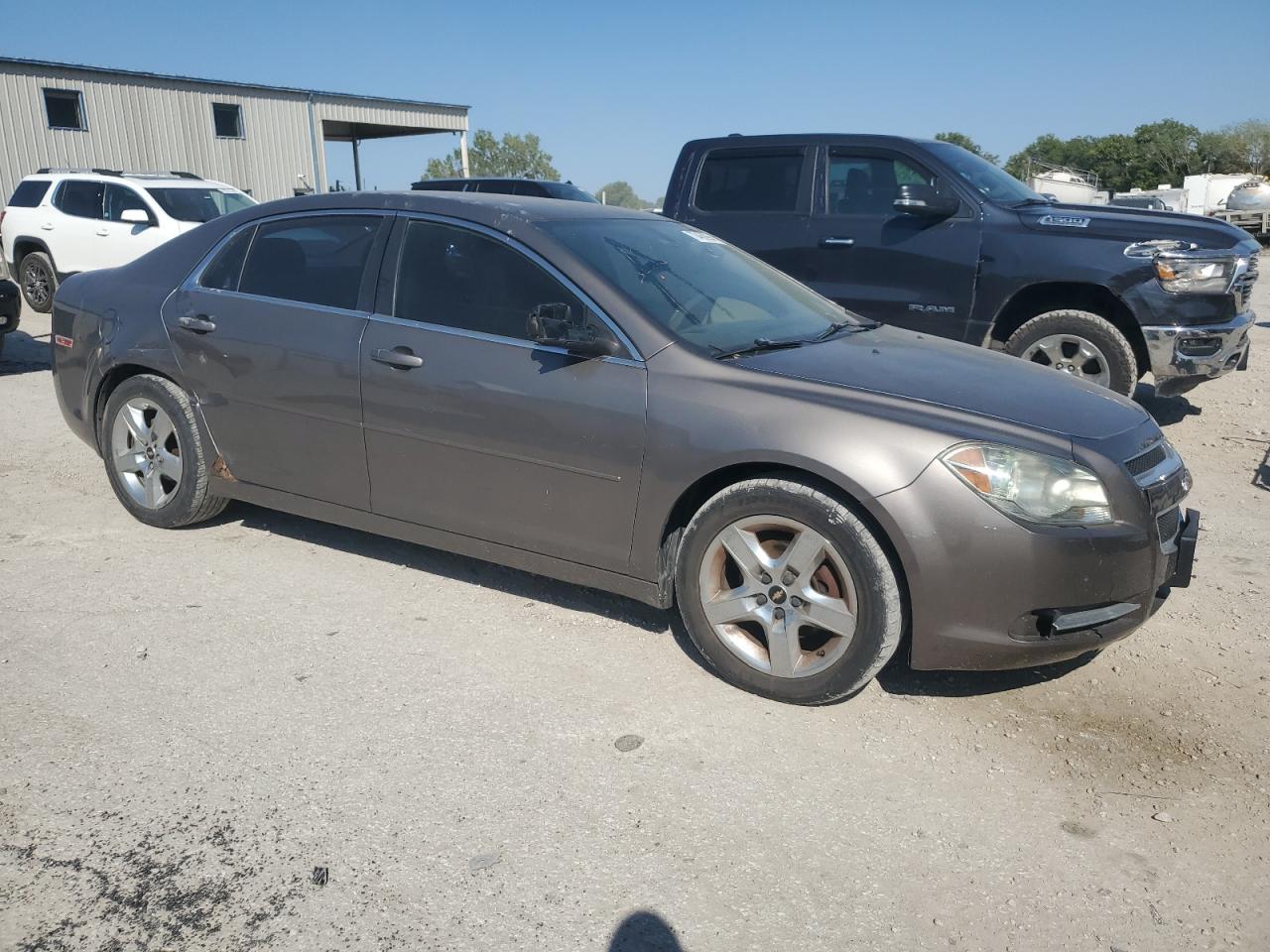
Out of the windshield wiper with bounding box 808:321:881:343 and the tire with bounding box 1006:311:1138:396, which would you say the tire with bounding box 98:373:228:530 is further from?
the tire with bounding box 1006:311:1138:396

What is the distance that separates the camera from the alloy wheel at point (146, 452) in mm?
5000

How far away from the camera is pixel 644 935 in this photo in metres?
2.46

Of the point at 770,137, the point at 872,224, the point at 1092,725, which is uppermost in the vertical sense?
the point at 770,137

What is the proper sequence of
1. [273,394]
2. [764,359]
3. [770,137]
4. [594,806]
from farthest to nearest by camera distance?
[770,137] → [273,394] → [764,359] → [594,806]

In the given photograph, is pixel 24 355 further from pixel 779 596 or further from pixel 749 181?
pixel 779 596

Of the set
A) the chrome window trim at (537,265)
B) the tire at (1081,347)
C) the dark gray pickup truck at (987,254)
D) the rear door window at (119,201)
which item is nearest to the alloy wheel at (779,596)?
the chrome window trim at (537,265)

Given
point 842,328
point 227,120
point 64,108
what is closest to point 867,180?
point 842,328

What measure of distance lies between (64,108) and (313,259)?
25.2 m

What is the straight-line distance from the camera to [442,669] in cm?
381

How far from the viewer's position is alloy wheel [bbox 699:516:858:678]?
3430 mm

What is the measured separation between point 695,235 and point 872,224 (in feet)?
10.2

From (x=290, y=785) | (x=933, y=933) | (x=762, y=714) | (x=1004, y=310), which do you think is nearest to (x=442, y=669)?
(x=290, y=785)

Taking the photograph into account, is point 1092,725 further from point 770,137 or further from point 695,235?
point 770,137

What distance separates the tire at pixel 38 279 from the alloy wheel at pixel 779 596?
13956 mm
